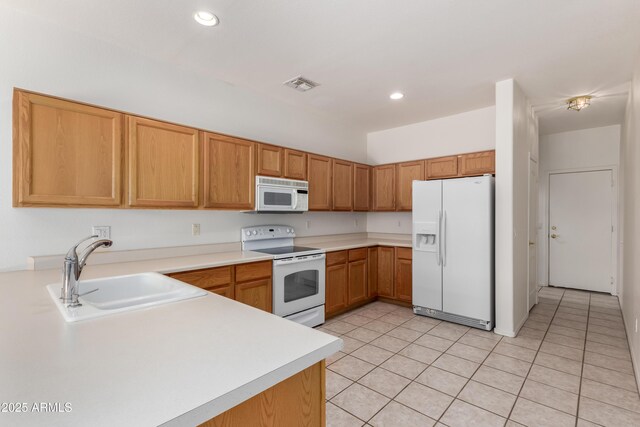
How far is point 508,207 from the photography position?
3164 mm

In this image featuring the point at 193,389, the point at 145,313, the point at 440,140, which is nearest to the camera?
the point at 193,389

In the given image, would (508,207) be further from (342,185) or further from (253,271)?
(253,271)

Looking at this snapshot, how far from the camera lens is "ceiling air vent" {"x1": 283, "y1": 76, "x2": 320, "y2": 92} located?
3119mm

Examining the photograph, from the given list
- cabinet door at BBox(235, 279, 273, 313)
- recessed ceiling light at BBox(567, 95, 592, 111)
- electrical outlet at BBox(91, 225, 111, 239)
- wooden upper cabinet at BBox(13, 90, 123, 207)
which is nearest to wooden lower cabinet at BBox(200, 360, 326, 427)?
cabinet door at BBox(235, 279, 273, 313)

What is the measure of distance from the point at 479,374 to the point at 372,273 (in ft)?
6.47

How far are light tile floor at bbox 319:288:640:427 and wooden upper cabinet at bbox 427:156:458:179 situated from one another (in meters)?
1.85

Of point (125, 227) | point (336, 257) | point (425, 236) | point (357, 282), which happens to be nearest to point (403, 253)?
point (425, 236)

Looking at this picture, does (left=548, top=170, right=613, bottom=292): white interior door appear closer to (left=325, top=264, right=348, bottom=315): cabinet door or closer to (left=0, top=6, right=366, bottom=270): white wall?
(left=325, top=264, right=348, bottom=315): cabinet door

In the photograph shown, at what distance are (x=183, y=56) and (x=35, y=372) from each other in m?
2.68

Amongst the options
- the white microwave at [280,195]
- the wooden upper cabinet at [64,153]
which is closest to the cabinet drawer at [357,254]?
the white microwave at [280,195]

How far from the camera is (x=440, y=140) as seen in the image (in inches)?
169

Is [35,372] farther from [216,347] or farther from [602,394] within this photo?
[602,394]

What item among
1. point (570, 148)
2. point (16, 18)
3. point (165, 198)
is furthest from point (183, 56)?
point (570, 148)

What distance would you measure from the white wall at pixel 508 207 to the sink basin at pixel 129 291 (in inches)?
119
